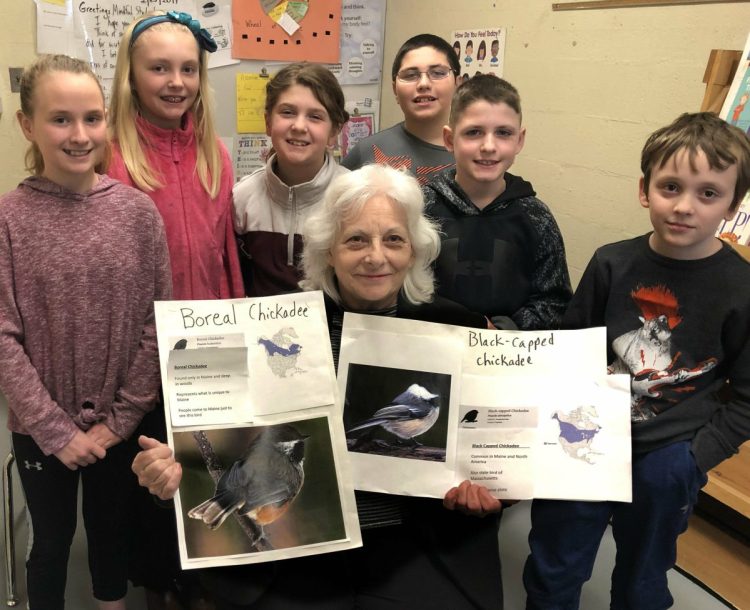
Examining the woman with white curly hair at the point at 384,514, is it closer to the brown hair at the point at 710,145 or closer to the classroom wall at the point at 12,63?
the brown hair at the point at 710,145

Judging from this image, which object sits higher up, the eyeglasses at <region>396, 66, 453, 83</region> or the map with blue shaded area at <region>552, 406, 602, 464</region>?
the eyeglasses at <region>396, 66, 453, 83</region>

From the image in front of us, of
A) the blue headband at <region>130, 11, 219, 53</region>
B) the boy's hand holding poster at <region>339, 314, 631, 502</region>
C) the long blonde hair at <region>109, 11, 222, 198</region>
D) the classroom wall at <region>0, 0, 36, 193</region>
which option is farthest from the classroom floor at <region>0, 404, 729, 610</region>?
the blue headband at <region>130, 11, 219, 53</region>

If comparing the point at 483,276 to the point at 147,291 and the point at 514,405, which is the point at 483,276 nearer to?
the point at 514,405

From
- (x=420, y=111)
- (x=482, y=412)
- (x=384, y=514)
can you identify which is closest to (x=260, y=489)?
(x=384, y=514)

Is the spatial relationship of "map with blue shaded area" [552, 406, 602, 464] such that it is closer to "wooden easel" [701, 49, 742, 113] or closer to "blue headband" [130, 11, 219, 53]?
"wooden easel" [701, 49, 742, 113]

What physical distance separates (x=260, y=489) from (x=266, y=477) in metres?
0.03

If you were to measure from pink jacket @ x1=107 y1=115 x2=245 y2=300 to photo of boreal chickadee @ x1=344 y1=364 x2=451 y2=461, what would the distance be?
628mm

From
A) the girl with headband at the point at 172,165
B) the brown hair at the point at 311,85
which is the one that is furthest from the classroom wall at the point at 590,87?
the girl with headband at the point at 172,165

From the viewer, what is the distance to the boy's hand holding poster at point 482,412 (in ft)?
4.24

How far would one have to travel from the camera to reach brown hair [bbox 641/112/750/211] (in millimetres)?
1238

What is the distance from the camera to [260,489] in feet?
4.05

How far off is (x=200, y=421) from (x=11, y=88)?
86.7 inches

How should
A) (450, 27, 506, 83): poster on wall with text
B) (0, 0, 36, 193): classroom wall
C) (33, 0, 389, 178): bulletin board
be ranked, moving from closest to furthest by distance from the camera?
(0, 0, 36, 193): classroom wall < (33, 0, 389, 178): bulletin board < (450, 27, 506, 83): poster on wall with text

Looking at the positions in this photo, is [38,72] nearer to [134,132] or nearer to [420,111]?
[134,132]
